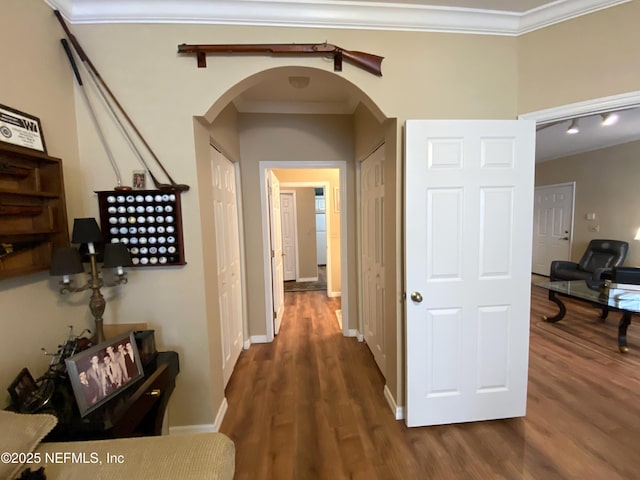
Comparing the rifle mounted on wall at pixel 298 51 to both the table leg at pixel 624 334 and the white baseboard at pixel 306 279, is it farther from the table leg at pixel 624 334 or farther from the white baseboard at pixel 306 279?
the white baseboard at pixel 306 279

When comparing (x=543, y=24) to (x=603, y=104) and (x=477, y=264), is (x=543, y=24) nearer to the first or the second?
(x=603, y=104)

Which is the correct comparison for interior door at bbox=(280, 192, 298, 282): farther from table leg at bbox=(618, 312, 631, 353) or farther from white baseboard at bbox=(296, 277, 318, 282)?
table leg at bbox=(618, 312, 631, 353)

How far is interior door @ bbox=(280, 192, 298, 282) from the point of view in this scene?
597 cm

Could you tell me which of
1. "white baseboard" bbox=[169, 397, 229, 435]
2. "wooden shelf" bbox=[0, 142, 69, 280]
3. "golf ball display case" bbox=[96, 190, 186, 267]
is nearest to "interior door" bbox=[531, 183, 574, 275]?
"white baseboard" bbox=[169, 397, 229, 435]

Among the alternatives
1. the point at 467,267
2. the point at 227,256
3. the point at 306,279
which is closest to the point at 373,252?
the point at 467,267

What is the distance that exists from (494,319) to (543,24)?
6.06ft

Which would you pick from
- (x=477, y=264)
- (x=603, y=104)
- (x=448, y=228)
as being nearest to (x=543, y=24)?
(x=603, y=104)

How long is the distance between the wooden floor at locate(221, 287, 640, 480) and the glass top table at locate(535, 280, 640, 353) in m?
0.26

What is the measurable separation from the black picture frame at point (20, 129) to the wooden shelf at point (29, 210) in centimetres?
4

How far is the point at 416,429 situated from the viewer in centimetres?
180

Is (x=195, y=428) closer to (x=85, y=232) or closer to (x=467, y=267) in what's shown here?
(x=85, y=232)

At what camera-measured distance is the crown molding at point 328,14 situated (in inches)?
59.1

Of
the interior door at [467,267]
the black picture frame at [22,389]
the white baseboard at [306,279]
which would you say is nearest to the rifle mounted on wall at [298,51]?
the interior door at [467,267]

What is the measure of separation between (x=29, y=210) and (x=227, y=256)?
1.28 meters
